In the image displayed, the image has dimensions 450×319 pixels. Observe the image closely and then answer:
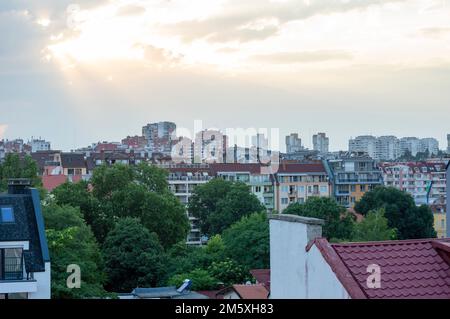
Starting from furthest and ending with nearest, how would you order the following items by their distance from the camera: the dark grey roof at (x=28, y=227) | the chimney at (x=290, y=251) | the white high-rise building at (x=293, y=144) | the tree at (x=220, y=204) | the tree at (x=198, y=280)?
the white high-rise building at (x=293, y=144), the tree at (x=220, y=204), the tree at (x=198, y=280), the dark grey roof at (x=28, y=227), the chimney at (x=290, y=251)

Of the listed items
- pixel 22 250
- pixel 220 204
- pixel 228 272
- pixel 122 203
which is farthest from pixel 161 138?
pixel 22 250

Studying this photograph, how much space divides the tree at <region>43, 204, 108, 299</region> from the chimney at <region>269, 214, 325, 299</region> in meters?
12.9

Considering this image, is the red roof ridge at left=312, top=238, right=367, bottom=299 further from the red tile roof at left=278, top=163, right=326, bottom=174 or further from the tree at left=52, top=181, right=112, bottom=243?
the red tile roof at left=278, top=163, right=326, bottom=174

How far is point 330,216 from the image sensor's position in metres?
35.2

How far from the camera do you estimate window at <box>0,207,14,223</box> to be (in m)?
17.3

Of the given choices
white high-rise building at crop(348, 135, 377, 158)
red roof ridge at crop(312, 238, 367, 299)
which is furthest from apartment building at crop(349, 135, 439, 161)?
red roof ridge at crop(312, 238, 367, 299)

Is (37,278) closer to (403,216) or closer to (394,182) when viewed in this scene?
(403,216)

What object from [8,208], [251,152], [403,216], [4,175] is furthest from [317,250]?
[251,152]

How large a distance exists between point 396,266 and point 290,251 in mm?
789

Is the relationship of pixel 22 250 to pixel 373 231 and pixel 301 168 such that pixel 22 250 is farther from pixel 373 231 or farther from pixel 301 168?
pixel 301 168

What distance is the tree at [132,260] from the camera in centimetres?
2617

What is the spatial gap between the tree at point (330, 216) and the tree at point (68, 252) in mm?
12747

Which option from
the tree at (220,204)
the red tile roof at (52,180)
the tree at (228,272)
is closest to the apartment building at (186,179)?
the tree at (220,204)

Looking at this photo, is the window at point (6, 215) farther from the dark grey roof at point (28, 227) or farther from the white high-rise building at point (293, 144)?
the white high-rise building at point (293, 144)
